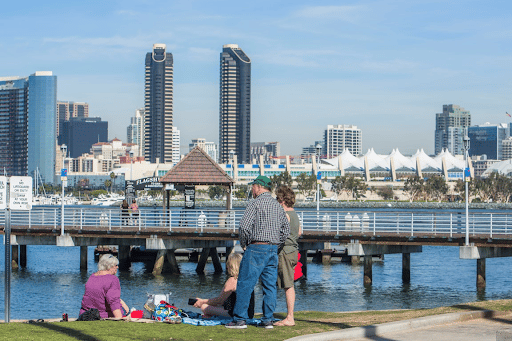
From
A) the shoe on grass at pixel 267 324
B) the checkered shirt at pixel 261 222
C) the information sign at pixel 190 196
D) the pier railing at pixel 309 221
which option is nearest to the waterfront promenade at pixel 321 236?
the pier railing at pixel 309 221

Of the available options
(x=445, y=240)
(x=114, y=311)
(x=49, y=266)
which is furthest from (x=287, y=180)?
(x=114, y=311)

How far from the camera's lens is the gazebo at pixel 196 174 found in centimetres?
3716

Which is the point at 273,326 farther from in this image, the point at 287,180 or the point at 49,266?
the point at 287,180

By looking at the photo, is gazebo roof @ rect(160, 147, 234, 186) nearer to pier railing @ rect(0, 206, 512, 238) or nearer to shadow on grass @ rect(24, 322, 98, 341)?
pier railing @ rect(0, 206, 512, 238)

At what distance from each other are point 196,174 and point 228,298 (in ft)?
82.3

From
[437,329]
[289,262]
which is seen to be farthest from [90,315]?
[437,329]

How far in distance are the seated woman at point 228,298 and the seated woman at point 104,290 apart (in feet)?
4.88

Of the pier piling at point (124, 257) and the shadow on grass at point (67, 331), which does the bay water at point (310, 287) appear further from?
the shadow on grass at point (67, 331)

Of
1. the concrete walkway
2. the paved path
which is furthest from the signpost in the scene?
the paved path

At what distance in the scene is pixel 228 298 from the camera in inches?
493

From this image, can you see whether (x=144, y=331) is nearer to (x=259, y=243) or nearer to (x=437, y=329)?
(x=259, y=243)

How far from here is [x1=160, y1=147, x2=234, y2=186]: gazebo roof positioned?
37.1 metres

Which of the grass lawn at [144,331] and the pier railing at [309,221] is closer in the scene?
the grass lawn at [144,331]

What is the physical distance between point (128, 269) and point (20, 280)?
5.49m
